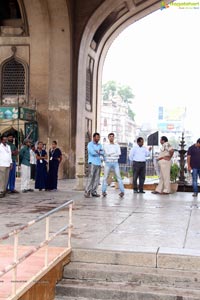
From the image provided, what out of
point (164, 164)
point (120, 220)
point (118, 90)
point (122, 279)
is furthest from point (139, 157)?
point (118, 90)

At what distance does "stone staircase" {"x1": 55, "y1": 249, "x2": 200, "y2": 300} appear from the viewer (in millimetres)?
5051

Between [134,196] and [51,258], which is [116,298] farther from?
[134,196]

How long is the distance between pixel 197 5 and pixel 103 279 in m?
36.1

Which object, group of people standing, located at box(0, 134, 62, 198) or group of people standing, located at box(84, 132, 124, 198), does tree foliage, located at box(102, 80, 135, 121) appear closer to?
group of people standing, located at box(0, 134, 62, 198)

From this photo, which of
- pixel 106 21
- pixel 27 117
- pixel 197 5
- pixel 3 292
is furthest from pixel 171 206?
pixel 197 5

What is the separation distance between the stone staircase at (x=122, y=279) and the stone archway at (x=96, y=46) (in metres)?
15.1

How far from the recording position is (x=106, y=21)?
75.8ft

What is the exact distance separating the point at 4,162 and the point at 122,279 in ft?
21.6

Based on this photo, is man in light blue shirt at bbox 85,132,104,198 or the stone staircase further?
man in light blue shirt at bbox 85,132,104,198

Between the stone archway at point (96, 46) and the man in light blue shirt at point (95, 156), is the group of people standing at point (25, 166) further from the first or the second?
the stone archway at point (96, 46)

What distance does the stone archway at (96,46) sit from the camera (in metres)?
21.4

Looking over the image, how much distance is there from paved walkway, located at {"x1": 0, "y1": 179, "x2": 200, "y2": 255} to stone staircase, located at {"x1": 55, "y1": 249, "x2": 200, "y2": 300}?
247 mm

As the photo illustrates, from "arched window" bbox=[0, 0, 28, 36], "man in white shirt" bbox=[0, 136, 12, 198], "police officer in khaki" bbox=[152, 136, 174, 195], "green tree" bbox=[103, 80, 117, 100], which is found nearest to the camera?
"man in white shirt" bbox=[0, 136, 12, 198]

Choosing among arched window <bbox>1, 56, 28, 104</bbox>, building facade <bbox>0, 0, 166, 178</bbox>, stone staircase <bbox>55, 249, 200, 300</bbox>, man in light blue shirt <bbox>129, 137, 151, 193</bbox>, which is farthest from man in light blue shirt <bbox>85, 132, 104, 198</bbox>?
arched window <bbox>1, 56, 28, 104</bbox>
